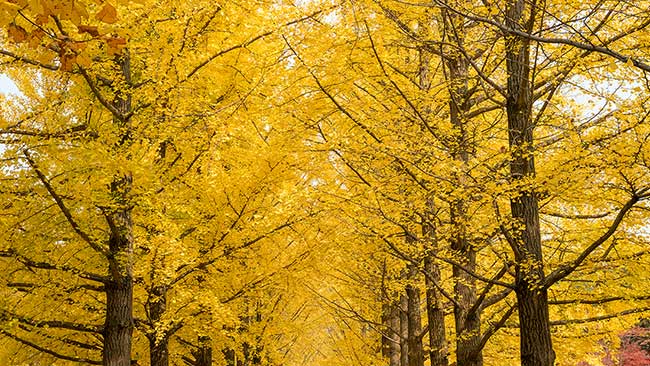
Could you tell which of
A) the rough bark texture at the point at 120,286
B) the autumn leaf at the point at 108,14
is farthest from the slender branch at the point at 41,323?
the autumn leaf at the point at 108,14

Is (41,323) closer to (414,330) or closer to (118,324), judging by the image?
(118,324)

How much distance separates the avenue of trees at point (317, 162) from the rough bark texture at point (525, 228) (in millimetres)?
17

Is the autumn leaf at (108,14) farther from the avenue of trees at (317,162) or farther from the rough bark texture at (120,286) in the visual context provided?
the rough bark texture at (120,286)

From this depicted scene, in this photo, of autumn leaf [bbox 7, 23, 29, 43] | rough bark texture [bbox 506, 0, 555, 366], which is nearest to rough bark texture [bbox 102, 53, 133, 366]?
autumn leaf [bbox 7, 23, 29, 43]

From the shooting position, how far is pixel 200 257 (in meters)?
6.04

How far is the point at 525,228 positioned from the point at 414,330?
4.67 meters

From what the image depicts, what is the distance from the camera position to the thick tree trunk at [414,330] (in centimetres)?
834

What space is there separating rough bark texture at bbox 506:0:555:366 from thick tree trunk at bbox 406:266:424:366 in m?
3.87

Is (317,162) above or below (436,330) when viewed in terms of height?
above

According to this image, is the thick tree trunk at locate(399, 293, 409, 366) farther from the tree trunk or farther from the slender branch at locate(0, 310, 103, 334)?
the slender branch at locate(0, 310, 103, 334)

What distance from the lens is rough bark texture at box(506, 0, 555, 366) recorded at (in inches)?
165

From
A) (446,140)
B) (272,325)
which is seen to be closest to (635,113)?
(446,140)

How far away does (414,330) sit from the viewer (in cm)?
854

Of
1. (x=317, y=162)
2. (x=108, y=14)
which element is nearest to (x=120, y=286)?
(x=317, y=162)
